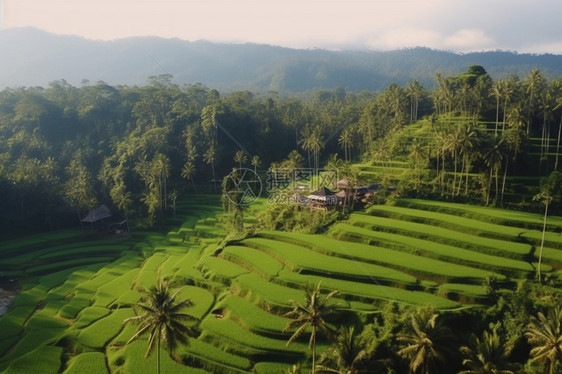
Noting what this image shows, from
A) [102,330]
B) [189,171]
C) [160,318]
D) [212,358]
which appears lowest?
[102,330]

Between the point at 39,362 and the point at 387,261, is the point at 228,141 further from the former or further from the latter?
the point at 39,362

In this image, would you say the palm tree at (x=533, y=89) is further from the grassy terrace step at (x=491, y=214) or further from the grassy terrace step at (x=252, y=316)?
the grassy terrace step at (x=252, y=316)

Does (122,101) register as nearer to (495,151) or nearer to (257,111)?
(257,111)

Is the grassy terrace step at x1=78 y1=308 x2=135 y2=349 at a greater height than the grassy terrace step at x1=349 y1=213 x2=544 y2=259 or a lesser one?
lesser

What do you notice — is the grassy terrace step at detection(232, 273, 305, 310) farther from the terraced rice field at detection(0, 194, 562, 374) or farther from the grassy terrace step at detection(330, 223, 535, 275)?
the grassy terrace step at detection(330, 223, 535, 275)

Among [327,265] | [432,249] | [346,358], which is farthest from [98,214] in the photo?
[346,358]

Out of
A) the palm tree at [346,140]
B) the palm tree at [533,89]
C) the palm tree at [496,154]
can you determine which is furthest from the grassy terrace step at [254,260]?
the palm tree at [533,89]

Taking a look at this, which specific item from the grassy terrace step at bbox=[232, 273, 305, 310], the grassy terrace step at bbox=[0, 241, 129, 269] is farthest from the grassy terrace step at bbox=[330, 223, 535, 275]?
the grassy terrace step at bbox=[0, 241, 129, 269]
